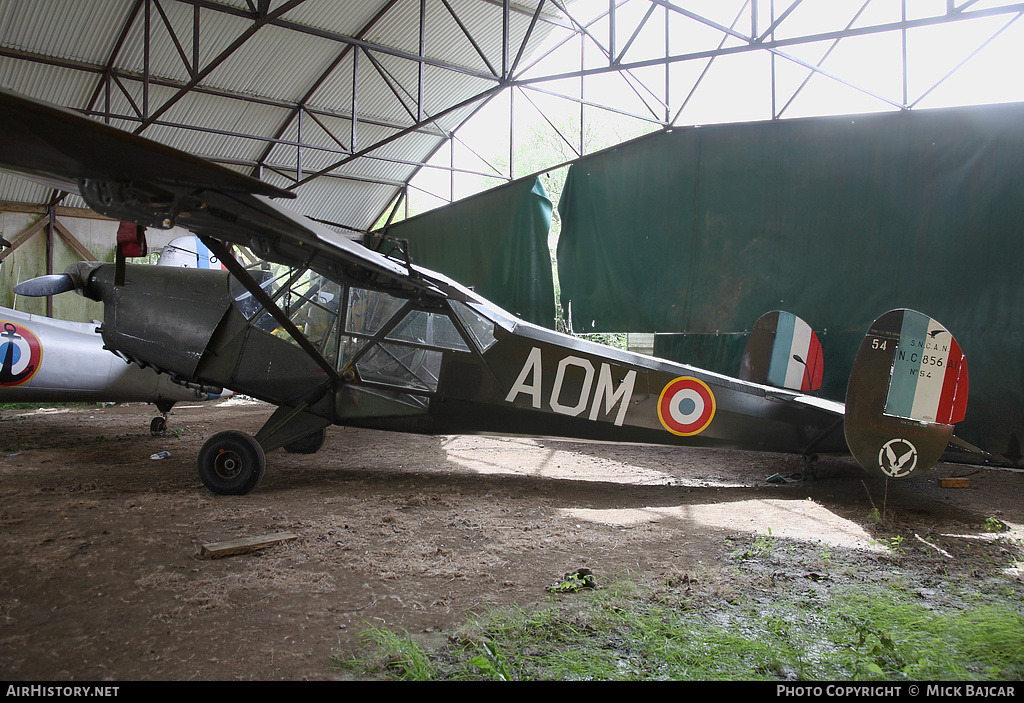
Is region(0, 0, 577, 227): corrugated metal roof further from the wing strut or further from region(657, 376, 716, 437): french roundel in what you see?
region(657, 376, 716, 437): french roundel

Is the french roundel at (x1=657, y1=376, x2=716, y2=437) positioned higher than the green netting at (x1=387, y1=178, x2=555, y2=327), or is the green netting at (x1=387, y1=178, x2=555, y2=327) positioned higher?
the green netting at (x1=387, y1=178, x2=555, y2=327)

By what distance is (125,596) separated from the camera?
2.92 metres

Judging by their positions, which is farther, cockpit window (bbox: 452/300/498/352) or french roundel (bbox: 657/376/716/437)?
cockpit window (bbox: 452/300/498/352)

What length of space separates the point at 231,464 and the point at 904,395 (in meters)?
5.48

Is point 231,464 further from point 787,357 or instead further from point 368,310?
point 787,357

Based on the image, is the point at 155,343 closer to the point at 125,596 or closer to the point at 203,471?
the point at 203,471

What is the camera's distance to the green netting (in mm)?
11383

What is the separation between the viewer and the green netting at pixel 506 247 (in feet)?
37.3

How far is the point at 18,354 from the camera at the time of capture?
7.86 meters

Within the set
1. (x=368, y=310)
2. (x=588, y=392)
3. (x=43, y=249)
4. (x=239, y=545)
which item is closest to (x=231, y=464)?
(x=239, y=545)

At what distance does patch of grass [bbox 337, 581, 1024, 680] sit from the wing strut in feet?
11.3

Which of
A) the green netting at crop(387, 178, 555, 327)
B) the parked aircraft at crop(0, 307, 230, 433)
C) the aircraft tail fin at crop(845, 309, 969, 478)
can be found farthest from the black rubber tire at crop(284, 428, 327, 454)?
the aircraft tail fin at crop(845, 309, 969, 478)

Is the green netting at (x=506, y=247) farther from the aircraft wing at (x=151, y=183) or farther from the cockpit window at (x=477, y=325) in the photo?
the aircraft wing at (x=151, y=183)

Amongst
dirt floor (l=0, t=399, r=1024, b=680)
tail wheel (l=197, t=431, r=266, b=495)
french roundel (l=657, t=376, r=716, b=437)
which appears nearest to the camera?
dirt floor (l=0, t=399, r=1024, b=680)
